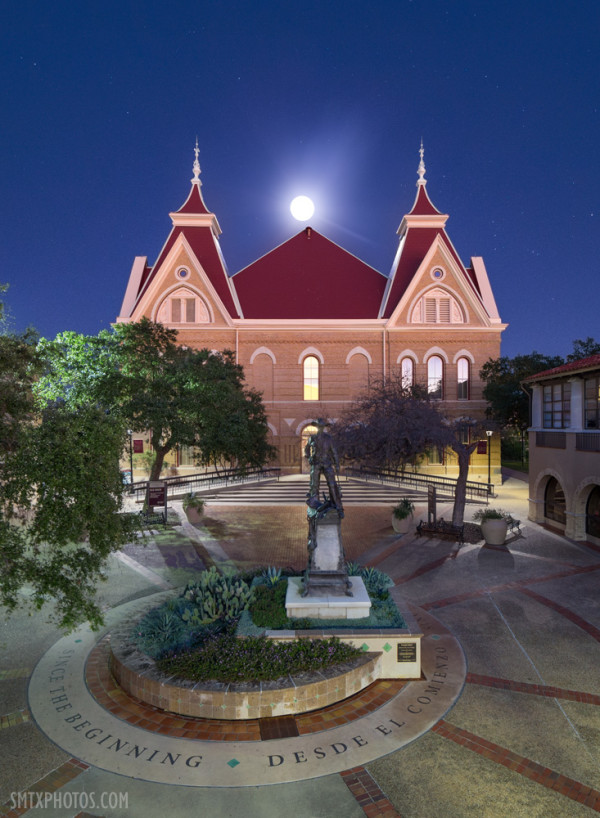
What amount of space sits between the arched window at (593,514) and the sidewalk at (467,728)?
2591mm

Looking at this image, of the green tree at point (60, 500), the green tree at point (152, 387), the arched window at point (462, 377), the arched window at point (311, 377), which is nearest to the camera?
the green tree at point (60, 500)

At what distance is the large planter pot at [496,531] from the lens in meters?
16.1

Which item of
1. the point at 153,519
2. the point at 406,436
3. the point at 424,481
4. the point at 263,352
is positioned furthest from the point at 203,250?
the point at 406,436

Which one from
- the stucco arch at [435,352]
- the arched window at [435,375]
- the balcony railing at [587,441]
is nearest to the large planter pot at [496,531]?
the balcony railing at [587,441]

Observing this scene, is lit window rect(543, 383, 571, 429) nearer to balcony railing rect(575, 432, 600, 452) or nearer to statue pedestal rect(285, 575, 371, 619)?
balcony railing rect(575, 432, 600, 452)

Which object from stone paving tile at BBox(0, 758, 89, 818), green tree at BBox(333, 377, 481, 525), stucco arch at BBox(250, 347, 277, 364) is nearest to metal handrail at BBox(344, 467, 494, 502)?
green tree at BBox(333, 377, 481, 525)

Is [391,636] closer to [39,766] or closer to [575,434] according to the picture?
[39,766]

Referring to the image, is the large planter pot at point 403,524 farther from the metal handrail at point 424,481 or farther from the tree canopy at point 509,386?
the tree canopy at point 509,386

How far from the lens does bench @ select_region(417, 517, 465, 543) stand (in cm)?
1677

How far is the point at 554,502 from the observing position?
18.7 meters

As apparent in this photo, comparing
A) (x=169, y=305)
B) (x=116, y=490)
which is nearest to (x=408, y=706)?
(x=116, y=490)

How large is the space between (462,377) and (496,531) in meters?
18.5

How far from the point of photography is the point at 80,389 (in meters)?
18.4

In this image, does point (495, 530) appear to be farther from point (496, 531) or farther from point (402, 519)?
point (402, 519)
